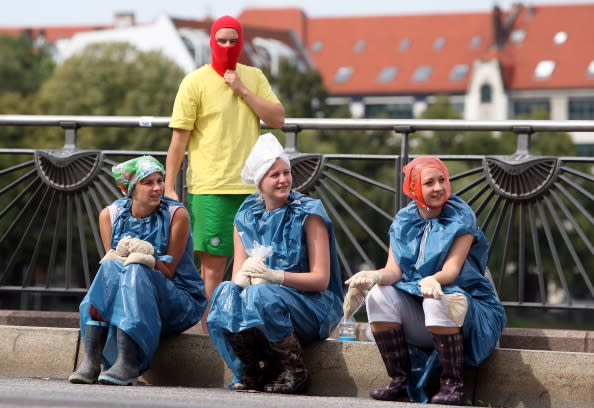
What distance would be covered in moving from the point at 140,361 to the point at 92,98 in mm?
47232

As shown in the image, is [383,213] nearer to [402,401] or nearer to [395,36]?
[402,401]

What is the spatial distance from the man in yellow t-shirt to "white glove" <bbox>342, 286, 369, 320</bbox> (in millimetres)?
1211

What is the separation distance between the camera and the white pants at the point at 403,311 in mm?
6086

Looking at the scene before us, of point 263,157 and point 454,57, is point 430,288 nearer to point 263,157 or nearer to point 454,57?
point 263,157

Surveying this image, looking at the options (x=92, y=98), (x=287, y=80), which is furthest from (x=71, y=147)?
(x=287, y=80)

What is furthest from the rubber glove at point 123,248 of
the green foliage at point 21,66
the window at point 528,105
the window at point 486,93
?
the window at point 486,93

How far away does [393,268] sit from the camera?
624 cm

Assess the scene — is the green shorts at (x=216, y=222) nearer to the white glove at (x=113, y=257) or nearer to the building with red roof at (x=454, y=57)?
the white glove at (x=113, y=257)

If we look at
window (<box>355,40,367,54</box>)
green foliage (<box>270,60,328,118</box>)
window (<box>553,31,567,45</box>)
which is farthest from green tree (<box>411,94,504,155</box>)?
window (<box>355,40,367,54</box>)

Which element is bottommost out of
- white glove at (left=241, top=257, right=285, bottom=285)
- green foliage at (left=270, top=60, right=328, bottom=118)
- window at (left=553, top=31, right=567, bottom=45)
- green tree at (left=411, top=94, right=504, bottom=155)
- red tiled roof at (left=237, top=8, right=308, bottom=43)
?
white glove at (left=241, top=257, right=285, bottom=285)

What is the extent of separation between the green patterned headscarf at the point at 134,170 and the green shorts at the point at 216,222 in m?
0.49

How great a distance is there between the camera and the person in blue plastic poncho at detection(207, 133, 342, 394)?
6242mm

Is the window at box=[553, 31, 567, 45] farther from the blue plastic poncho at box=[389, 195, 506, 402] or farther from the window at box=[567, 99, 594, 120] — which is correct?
the blue plastic poncho at box=[389, 195, 506, 402]

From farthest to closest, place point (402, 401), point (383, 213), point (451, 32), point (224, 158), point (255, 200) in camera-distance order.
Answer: point (451, 32), point (383, 213), point (224, 158), point (255, 200), point (402, 401)
